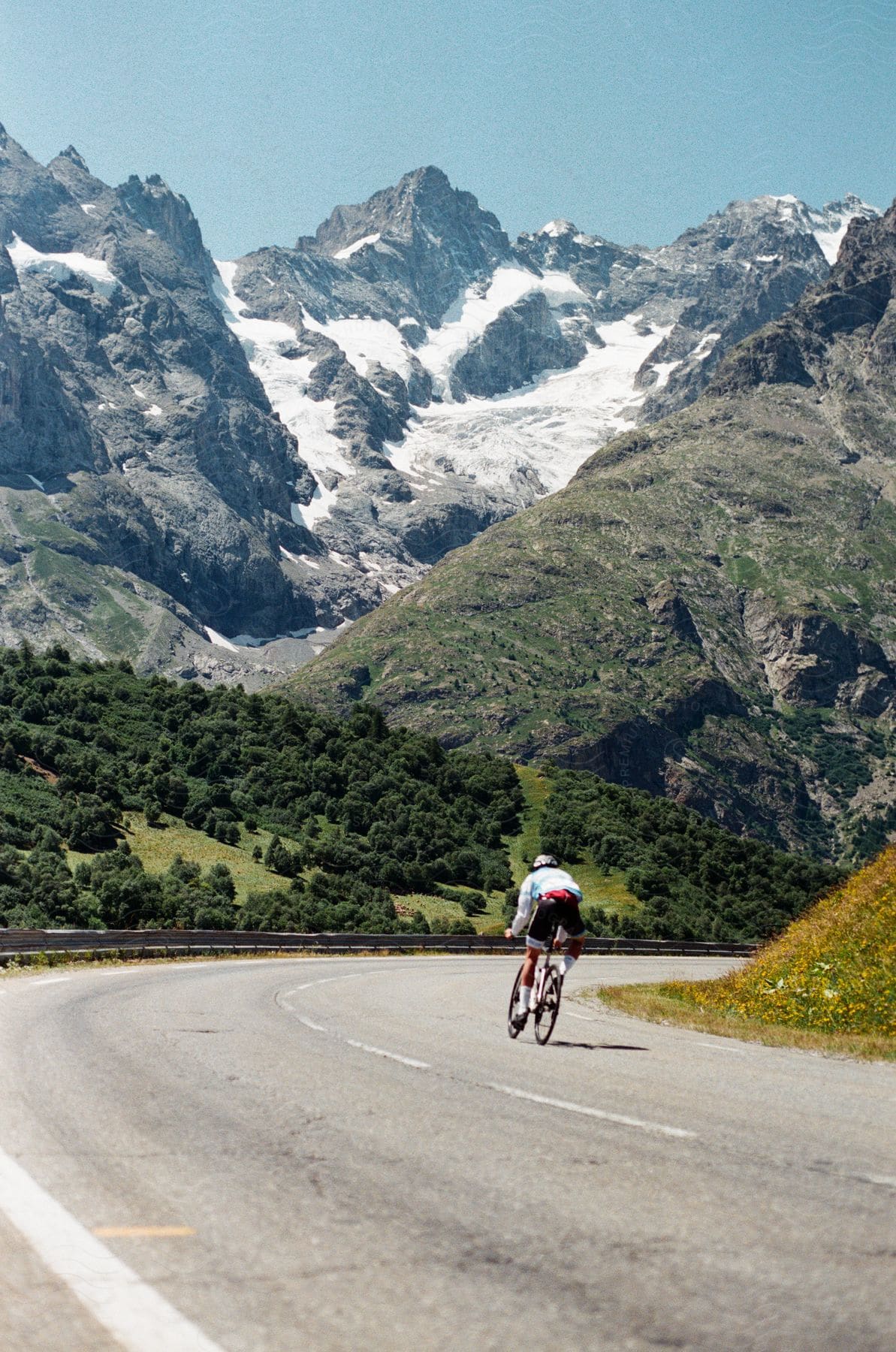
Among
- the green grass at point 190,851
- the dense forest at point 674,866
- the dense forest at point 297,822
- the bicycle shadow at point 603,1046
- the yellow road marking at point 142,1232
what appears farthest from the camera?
the dense forest at point 674,866

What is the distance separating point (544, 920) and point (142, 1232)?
1027 cm

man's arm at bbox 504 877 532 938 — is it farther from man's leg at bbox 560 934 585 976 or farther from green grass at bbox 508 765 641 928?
green grass at bbox 508 765 641 928

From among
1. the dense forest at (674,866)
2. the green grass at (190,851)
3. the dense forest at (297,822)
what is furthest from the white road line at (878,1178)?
the dense forest at (674,866)

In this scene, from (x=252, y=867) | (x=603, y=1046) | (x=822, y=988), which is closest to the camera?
(x=603, y=1046)

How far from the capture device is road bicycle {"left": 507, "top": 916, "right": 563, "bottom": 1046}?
15.9 metres

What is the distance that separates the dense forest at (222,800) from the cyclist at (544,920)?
37624mm

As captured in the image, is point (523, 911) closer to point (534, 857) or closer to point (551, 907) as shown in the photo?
point (551, 907)

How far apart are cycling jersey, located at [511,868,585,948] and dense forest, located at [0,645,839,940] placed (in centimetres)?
3977

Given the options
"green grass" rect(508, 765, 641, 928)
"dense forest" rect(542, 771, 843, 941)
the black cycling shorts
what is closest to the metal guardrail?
"dense forest" rect(542, 771, 843, 941)

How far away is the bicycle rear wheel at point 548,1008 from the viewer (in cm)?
1583

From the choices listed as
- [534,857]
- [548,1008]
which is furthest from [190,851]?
[548,1008]

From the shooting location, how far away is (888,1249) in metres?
5.81

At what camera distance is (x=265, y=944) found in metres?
51.5

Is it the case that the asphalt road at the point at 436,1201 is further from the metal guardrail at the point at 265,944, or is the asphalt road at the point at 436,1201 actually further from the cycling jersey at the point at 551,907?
the metal guardrail at the point at 265,944
